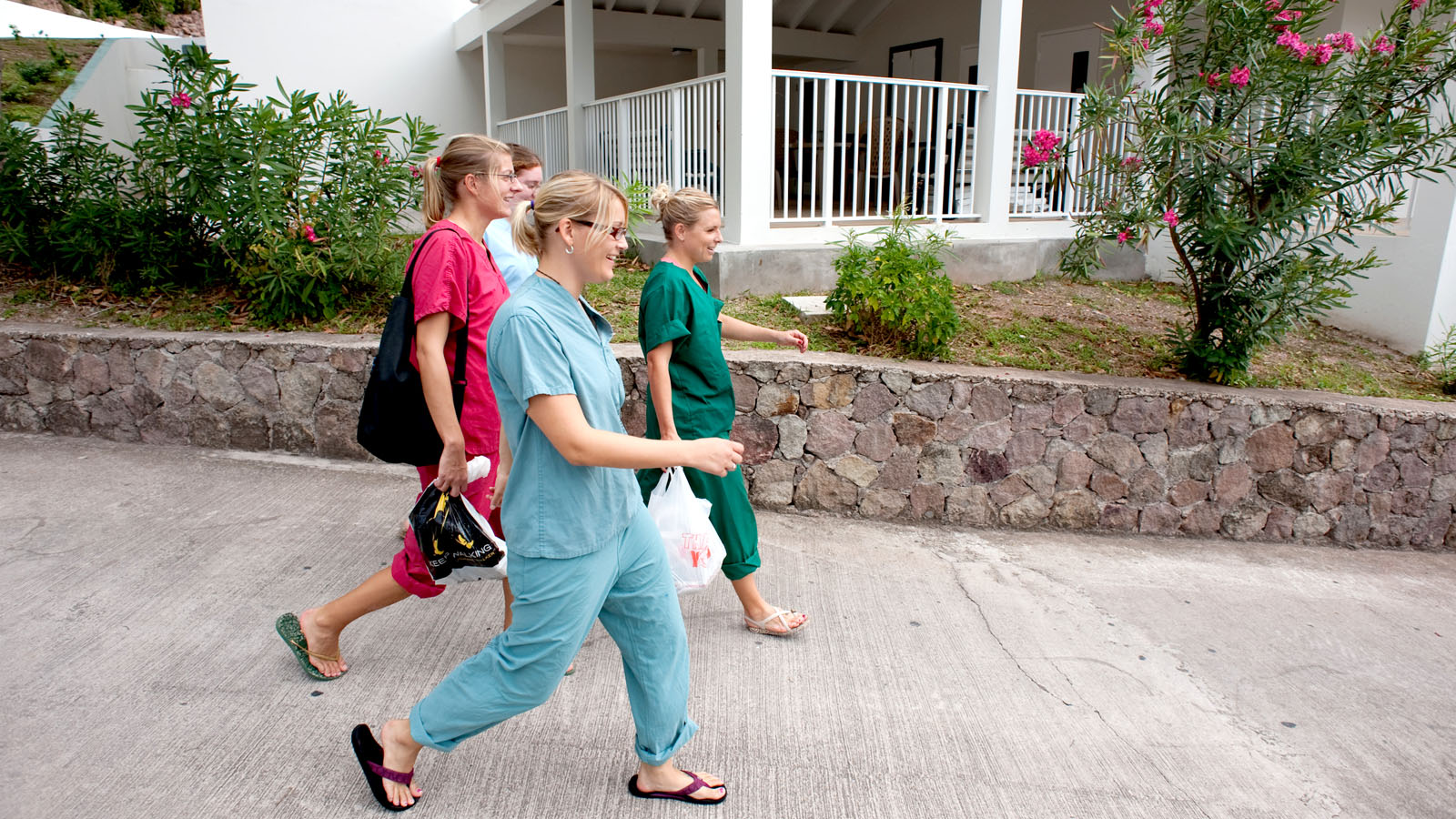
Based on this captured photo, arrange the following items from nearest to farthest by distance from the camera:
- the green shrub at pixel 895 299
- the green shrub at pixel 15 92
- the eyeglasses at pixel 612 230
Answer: the eyeglasses at pixel 612 230
the green shrub at pixel 895 299
the green shrub at pixel 15 92

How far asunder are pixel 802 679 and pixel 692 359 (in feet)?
3.80

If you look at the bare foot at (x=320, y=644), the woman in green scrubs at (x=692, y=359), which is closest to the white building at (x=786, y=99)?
the woman in green scrubs at (x=692, y=359)

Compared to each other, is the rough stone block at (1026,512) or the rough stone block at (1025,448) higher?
the rough stone block at (1025,448)

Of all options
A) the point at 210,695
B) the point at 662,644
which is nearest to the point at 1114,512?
the point at 662,644

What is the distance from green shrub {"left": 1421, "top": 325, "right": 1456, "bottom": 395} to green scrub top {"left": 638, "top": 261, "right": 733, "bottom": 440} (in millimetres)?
5281

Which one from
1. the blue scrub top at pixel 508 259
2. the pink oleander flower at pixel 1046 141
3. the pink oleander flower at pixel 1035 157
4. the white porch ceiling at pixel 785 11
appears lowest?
the blue scrub top at pixel 508 259

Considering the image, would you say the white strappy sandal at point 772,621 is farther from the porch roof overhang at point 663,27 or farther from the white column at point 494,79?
the white column at point 494,79

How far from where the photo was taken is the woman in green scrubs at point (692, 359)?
2887 millimetres

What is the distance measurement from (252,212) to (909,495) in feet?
14.1

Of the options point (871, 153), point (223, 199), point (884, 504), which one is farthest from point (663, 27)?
point (884, 504)

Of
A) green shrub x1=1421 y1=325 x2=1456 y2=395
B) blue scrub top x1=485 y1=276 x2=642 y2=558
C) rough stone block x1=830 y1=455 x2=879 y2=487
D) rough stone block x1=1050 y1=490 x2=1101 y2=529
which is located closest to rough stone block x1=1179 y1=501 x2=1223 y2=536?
rough stone block x1=1050 y1=490 x2=1101 y2=529

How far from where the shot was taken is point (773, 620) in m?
3.35

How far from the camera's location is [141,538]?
393 cm

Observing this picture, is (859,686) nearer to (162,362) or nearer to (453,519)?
(453,519)
